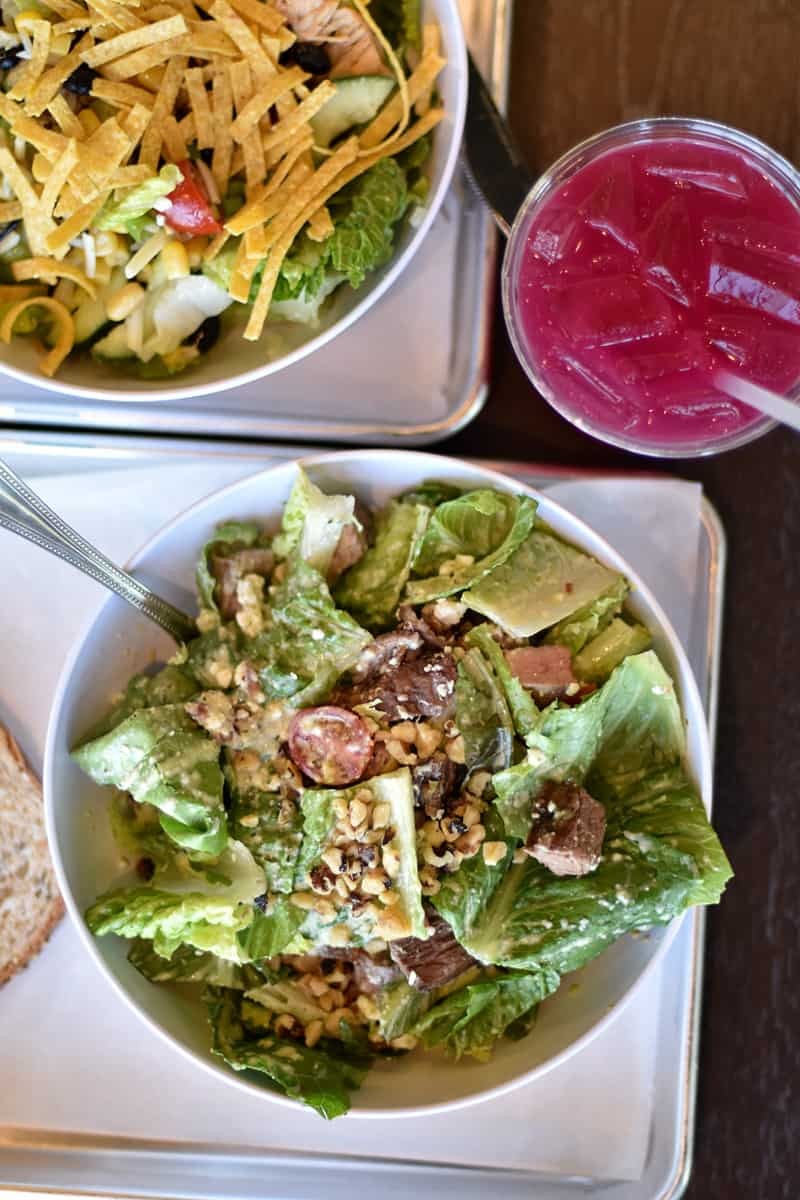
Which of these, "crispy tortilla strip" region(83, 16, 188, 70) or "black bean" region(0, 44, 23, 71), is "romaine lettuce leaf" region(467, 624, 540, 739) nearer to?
"crispy tortilla strip" region(83, 16, 188, 70)

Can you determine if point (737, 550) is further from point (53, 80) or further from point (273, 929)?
point (53, 80)

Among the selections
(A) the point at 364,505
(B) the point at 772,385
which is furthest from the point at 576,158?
(A) the point at 364,505

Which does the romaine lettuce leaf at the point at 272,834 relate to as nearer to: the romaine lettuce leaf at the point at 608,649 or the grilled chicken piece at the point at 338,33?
the romaine lettuce leaf at the point at 608,649

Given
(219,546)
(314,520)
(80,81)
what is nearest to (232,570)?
(219,546)

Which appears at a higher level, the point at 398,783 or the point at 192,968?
the point at 398,783

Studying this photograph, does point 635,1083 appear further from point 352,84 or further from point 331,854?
point 352,84

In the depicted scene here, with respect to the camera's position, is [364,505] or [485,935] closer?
[485,935]
